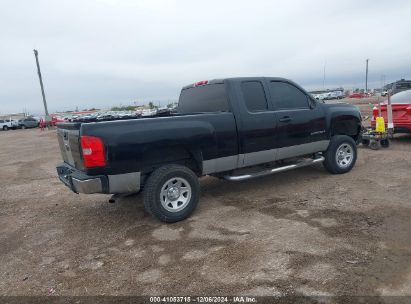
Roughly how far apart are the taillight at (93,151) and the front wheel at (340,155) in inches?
180

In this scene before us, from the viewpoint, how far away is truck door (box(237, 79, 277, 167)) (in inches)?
224

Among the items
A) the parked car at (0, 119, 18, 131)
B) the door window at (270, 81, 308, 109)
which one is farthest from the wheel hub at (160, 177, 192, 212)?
the parked car at (0, 119, 18, 131)

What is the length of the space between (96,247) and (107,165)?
106 centimetres

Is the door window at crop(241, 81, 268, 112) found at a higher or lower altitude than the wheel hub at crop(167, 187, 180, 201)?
higher

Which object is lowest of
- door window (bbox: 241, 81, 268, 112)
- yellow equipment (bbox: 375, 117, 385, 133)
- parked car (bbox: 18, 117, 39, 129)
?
yellow equipment (bbox: 375, 117, 385, 133)

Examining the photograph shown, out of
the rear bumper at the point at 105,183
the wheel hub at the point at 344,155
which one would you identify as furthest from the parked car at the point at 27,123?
the wheel hub at the point at 344,155

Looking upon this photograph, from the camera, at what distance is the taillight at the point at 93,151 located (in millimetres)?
4445

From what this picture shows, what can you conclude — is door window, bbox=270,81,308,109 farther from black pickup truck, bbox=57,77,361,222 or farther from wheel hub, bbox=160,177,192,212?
wheel hub, bbox=160,177,192,212

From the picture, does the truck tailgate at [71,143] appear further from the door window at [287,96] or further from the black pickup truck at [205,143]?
the door window at [287,96]

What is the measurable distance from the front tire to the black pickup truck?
1 cm

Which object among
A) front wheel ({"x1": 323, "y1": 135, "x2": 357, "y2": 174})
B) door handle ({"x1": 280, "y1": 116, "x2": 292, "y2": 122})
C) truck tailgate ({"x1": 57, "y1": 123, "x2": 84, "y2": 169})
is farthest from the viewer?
front wheel ({"x1": 323, "y1": 135, "x2": 357, "y2": 174})

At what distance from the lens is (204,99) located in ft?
20.4

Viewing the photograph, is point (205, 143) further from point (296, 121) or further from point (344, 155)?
point (344, 155)

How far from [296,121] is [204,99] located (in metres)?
1.71
